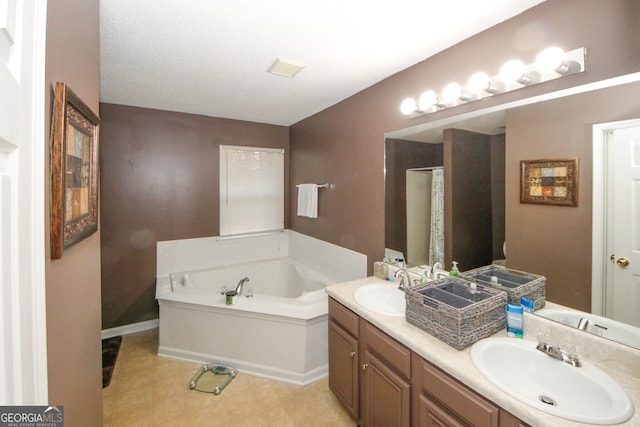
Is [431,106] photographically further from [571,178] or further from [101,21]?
[101,21]

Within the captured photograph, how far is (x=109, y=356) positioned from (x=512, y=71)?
3.75 meters

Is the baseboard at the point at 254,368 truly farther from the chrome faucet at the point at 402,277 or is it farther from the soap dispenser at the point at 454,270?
the soap dispenser at the point at 454,270

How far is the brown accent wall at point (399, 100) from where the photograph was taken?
3.89 ft

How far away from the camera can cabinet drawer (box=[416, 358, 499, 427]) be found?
0.99 metres

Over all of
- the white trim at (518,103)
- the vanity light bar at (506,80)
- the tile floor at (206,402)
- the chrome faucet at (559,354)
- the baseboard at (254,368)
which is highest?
the vanity light bar at (506,80)

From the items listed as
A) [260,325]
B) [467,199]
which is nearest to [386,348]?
[467,199]

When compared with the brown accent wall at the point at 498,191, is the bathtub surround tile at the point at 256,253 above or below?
below

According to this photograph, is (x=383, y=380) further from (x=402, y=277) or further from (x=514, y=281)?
(x=514, y=281)

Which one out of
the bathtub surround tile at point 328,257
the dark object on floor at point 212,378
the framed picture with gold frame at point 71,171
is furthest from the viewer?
the bathtub surround tile at point 328,257

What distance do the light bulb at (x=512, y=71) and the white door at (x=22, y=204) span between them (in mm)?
1780

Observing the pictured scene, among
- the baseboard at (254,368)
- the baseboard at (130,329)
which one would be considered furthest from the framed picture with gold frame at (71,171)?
the baseboard at (130,329)

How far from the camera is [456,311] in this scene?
1219 mm

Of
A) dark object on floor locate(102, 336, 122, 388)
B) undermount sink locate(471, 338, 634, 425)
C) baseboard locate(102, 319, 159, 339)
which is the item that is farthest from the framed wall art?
baseboard locate(102, 319, 159, 339)

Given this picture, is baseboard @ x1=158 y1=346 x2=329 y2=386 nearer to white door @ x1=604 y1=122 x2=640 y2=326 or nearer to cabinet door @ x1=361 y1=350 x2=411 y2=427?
cabinet door @ x1=361 y1=350 x2=411 y2=427
